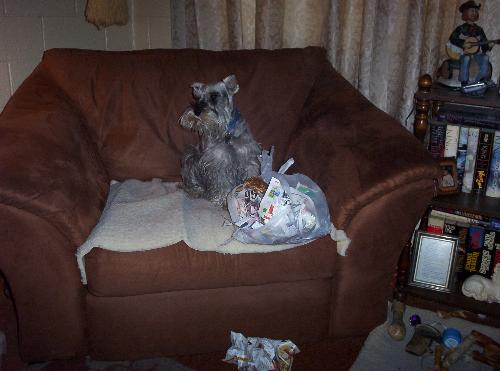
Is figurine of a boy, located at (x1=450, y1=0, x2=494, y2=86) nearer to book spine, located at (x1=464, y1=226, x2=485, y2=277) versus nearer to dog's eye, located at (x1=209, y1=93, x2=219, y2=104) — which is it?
book spine, located at (x1=464, y1=226, x2=485, y2=277)

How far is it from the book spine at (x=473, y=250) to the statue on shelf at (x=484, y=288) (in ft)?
0.21

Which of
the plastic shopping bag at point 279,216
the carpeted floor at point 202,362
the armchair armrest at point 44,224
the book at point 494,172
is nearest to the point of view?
the armchair armrest at point 44,224

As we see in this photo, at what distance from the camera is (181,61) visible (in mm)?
2055

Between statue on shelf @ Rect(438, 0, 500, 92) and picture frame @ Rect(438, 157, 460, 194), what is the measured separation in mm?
287

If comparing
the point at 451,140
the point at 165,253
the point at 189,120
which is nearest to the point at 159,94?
the point at 189,120

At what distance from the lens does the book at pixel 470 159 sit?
1899 millimetres

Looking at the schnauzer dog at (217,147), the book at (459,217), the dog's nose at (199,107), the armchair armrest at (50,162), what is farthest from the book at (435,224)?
the armchair armrest at (50,162)

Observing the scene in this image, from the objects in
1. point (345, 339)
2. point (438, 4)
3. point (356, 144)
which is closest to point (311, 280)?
point (345, 339)

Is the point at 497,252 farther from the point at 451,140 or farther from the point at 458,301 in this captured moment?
the point at 451,140

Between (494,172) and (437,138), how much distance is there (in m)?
0.25

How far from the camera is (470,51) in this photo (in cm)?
186

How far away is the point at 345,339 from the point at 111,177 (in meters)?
1.12

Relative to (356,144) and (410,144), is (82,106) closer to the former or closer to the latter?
(356,144)

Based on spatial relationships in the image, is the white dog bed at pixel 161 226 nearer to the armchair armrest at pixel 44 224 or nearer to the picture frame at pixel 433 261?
the armchair armrest at pixel 44 224
